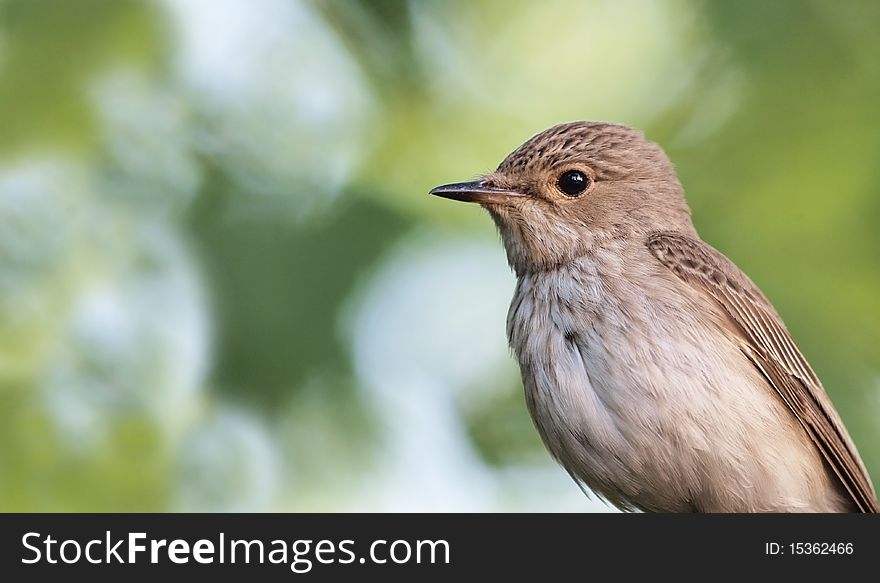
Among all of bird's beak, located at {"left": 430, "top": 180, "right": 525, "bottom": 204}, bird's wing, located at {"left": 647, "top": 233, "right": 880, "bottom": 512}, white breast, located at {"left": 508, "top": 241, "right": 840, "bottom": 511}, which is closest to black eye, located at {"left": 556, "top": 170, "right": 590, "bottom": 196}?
bird's beak, located at {"left": 430, "top": 180, "right": 525, "bottom": 204}

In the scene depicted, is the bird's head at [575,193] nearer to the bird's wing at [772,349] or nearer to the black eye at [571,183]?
the black eye at [571,183]

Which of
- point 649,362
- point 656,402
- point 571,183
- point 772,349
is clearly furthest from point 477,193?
point 772,349

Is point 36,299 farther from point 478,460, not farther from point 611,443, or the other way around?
point 611,443

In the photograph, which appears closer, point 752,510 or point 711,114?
point 752,510

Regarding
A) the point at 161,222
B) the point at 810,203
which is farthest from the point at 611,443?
the point at 161,222

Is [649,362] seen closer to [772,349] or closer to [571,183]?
[772,349]

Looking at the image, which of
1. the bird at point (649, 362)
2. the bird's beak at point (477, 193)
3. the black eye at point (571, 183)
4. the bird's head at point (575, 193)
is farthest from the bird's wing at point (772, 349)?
the bird's beak at point (477, 193)
